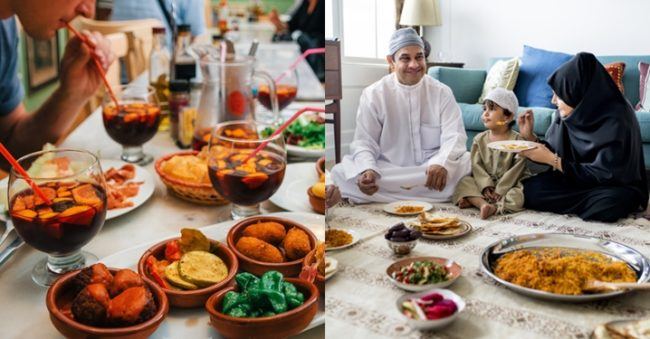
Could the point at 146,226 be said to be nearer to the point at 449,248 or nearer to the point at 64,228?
the point at 64,228

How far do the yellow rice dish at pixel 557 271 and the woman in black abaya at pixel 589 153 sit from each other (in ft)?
0.55

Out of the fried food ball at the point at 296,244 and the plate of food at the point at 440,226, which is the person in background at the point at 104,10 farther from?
the fried food ball at the point at 296,244

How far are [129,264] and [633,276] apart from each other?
1.17 feet

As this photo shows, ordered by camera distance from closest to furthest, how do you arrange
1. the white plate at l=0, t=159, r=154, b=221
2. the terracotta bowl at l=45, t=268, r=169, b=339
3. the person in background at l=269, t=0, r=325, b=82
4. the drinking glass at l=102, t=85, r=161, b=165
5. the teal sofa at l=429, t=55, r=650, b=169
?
1. the terracotta bowl at l=45, t=268, r=169, b=339
2. the white plate at l=0, t=159, r=154, b=221
3. the drinking glass at l=102, t=85, r=161, b=165
4. the teal sofa at l=429, t=55, r=650, b=169
5. the person in background at l=269, t=0, r=325, b=82

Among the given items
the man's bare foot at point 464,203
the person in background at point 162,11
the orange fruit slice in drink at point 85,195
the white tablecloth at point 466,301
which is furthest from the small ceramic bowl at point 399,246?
the person in background at point 162,11

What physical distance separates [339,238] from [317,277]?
21 centimetres

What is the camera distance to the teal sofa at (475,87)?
50cm

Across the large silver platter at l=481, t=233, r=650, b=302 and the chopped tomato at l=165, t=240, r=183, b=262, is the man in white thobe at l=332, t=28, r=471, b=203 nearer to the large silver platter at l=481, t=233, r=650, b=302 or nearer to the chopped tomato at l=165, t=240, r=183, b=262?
the large silver platter at l=481, t=233, r=650, b=302

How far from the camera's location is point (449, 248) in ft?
1.47

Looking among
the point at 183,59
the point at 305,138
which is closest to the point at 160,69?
the point at 183,59

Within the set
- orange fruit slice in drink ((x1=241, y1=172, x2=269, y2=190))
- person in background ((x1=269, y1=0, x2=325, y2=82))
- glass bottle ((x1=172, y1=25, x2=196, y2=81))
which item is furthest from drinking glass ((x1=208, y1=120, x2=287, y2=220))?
person in background ((x1=269, y1=0, x2=325, y2=82))

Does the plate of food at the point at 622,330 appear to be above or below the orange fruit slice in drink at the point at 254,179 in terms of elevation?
below

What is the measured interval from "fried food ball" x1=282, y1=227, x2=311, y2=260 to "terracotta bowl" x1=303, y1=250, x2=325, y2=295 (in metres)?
0.01

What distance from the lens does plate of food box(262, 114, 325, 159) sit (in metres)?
0.45
